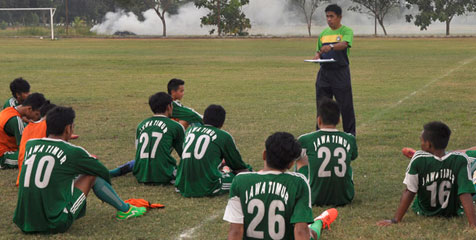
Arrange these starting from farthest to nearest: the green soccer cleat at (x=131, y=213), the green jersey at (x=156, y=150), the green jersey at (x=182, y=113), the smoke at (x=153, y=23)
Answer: the smoke at (x=153, y=23) → the green jersey at (x=182, y=113) → the green jersey at (x=156, y=150) → the green soccer cleat at (x=131, y=213)

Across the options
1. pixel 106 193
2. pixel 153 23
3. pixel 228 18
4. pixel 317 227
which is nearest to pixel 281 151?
pixel 317 227

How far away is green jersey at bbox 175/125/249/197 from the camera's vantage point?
6434 millimetres

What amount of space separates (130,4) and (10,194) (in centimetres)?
7893

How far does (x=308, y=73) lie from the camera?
2333 cm

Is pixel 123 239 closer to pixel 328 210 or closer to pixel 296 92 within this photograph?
pixel 328 210

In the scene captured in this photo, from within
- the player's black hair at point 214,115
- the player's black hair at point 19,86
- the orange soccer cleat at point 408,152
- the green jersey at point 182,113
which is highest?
the player's black hair at point 19,86

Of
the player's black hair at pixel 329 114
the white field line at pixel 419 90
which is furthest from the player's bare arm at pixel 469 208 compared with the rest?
the white field line at pixel 419 90

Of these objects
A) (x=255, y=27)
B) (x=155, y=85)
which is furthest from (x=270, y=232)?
(x=255, y=27)

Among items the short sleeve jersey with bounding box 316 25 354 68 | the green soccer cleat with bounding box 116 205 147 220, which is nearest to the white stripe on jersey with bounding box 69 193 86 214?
the green soccer cleat with bounding box 116 205 147 220

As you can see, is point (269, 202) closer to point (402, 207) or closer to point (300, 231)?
point (300, 231)

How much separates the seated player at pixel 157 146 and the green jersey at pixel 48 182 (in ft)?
5.58

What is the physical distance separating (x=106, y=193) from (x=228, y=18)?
7044 cm

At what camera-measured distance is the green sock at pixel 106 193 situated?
5.57 metres

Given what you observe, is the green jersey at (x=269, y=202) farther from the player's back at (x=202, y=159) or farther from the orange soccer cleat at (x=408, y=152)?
the player's back at (x=202, y=159)
